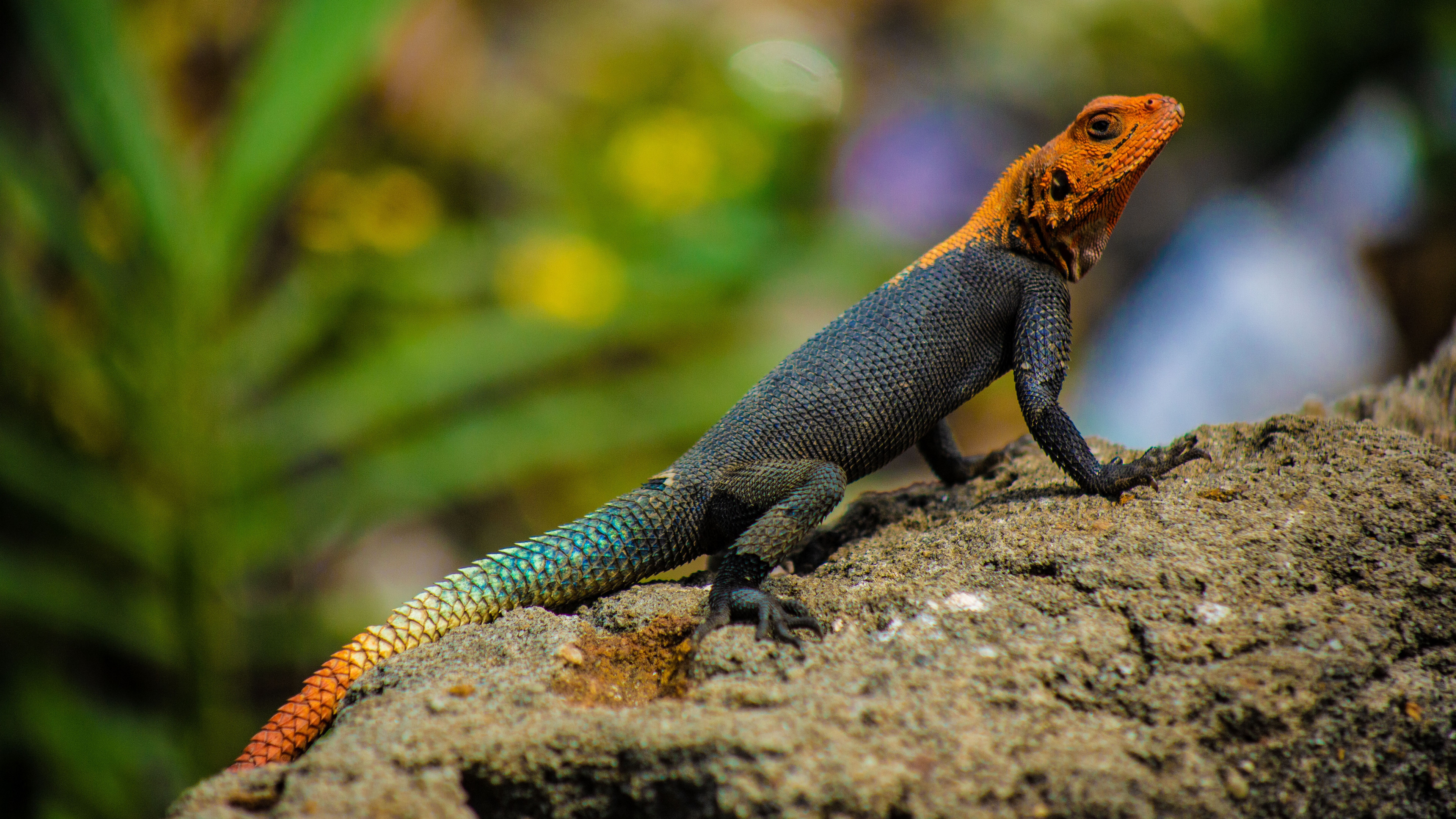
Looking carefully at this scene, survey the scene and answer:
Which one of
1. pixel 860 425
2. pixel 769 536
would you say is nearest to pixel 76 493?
pixel 769 536

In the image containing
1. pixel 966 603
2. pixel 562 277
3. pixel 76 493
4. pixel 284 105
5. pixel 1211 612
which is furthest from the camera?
pixel 562 277

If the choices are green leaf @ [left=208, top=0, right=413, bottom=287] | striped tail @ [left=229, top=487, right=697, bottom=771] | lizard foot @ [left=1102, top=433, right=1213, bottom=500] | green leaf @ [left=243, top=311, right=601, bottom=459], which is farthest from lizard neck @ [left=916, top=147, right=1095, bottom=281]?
green leaf @ [left=208, top=0, right=413, bottom=287]

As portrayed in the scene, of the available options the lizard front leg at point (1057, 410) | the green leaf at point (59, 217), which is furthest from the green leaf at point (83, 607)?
the lizard front leg at point (1057, 410)

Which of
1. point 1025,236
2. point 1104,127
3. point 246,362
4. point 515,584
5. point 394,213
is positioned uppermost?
point 394,213

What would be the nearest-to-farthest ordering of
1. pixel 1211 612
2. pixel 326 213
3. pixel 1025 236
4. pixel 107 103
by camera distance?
pixel 1211 612 < pixel 1025 236 < pixel 107 103 < pixel 326 213

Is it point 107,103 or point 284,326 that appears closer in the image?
point 107,103

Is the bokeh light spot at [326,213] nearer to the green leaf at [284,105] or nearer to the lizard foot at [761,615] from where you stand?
the green leaf at [284,105]

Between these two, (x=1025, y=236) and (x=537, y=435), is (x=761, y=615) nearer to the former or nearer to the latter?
(x=1025, y=236)
